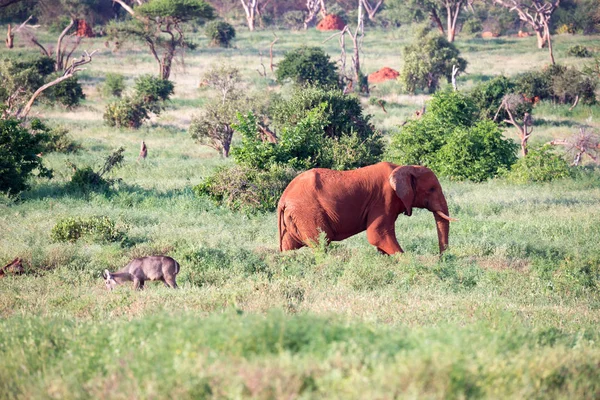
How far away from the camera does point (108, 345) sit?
6.12 m

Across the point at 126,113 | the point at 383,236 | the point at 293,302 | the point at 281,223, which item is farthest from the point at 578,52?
the point at 293,302

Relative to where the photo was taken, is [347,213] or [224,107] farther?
[224,107]

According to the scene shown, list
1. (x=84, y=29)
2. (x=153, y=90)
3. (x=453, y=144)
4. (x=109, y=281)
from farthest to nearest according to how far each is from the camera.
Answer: (x=84, y=29) → (x=153, y=90) → (x=453, y=144) → (x=109, y=281)

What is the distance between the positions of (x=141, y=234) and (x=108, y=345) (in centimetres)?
751

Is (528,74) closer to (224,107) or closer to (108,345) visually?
(224,107)

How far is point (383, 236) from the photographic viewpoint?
472 inches

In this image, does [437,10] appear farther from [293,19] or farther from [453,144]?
[453,144]

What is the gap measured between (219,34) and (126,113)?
2495 centimetres

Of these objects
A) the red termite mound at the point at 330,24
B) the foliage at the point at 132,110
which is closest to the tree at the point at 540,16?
the red termite mound at the point at 330,24

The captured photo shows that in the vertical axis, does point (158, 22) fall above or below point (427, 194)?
above

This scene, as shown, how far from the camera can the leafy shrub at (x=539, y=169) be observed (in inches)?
837

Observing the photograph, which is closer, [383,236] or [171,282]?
[171,282]

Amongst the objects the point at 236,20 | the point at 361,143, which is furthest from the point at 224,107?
the point at 236,20

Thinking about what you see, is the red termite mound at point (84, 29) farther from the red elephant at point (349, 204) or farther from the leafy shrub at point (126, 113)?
the red elephant at point (349, 204)
